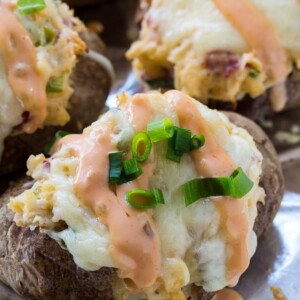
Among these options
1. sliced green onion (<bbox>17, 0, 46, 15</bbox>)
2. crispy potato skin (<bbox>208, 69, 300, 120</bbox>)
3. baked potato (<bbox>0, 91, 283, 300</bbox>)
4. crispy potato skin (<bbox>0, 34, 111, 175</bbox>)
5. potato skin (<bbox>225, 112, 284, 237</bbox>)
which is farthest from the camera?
crispy potato skin (<bbox>208, 69, 300, 120</bbox>)

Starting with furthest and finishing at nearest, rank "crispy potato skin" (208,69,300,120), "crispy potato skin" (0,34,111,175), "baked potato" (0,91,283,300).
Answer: "crispy potato skin" (208,69,300,120)
"crispy potato skin" (0,34,111,175)
"baked potato" (0,91,283,300)

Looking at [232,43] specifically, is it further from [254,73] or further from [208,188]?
[208,188]

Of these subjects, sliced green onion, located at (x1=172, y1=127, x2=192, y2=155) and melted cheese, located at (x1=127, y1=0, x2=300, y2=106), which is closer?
sliced green onion, located at (x1=172, y1=127, x2=192, y2=155)

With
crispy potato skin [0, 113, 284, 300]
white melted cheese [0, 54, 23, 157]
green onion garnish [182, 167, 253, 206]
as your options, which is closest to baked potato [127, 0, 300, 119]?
white melted cheese [0, 54, 23, 157]

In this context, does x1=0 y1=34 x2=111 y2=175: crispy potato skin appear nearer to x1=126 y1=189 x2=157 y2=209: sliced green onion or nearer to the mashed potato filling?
the mashed potato filling

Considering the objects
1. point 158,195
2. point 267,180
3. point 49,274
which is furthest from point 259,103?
point 49,274

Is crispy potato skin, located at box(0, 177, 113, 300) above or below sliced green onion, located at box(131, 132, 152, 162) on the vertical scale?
below

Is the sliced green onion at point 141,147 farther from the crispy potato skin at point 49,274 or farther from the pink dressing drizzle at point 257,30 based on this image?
the pink dressing drizzle at point 257,30

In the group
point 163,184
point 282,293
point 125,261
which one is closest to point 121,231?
point 125,261
